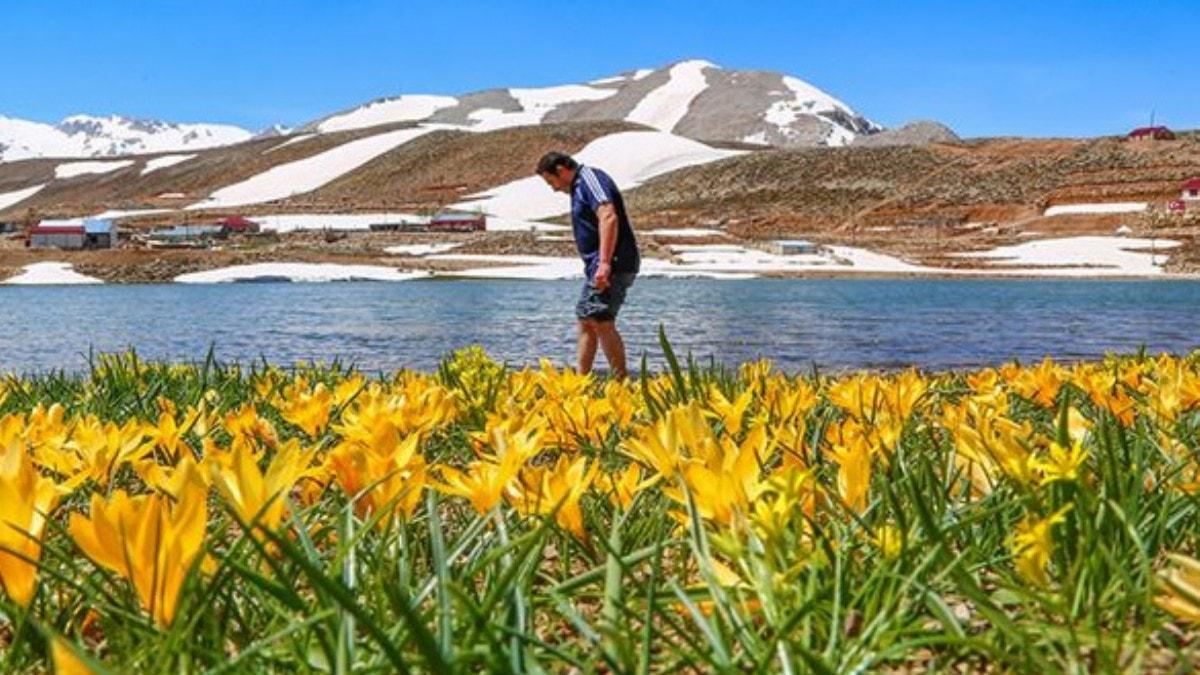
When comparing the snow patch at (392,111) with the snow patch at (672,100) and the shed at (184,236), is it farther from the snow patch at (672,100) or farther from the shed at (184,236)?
the shed at (184,236)

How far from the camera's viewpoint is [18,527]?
0.68m

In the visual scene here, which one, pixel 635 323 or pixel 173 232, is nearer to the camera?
pixel 635 323

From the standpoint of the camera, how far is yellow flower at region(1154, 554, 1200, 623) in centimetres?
59

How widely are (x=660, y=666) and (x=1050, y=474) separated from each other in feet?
1.05

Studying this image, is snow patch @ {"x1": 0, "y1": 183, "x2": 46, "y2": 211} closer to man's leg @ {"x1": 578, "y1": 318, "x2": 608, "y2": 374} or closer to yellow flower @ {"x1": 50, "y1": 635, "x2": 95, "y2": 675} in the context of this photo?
man's leg @ {"x1": 578, "y1": 318, "x2": 608, "y2": 374}

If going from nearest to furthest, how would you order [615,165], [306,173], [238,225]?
[238,225]
[615,165]
[306,173]

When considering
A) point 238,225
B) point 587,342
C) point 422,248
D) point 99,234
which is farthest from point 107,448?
point 238,225

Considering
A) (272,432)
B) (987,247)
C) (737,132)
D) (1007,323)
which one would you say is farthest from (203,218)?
(737,132)

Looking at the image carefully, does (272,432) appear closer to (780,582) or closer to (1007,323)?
(780,582)

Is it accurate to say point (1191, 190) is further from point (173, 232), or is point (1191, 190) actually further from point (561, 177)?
point (561, 177)

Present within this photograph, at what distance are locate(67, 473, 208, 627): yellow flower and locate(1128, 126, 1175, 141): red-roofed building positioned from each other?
68261 mm

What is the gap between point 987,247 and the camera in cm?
4125

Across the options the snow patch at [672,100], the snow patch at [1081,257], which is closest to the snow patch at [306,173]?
the snow patch at [1081,257]

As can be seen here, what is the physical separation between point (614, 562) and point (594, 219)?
5073 mm
